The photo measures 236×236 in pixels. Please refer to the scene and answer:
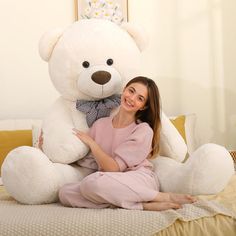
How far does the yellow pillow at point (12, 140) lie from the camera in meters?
2.12

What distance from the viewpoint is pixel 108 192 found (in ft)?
4.27

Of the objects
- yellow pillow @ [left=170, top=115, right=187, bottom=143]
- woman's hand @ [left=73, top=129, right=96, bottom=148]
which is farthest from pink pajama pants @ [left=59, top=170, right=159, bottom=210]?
yellow pillow @ [left=170, top=115, right=187, bottom=143]

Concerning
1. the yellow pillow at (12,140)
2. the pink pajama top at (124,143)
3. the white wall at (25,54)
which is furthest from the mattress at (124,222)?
the white wall at (25,54)

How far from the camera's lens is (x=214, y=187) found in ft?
4.73

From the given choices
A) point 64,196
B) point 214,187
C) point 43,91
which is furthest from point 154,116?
point 43,91

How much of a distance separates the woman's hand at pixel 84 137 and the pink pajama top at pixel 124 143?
0.11 feet

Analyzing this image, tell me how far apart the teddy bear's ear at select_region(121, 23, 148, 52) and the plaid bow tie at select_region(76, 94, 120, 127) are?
0.29 meters

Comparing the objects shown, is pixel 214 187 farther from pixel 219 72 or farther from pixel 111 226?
pixel 219 72

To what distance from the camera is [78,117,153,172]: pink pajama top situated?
1494 mm

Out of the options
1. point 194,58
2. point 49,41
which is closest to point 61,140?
point 49,41

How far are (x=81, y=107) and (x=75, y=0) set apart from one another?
3.97ft

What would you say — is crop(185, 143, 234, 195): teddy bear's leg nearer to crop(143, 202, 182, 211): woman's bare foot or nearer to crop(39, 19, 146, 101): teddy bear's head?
crop(143, 202, 182, 211): woman's bare foot

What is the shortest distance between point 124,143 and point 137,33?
56cm

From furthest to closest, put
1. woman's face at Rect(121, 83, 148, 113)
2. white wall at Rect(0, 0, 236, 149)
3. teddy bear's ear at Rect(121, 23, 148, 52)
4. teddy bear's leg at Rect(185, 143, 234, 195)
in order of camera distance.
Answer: white wall at Rect(0, 0, 236, 149) → teddy bear's ear at Rect(121, 23, 148, 52) → woman's face at Rect(121, 83, 148, 113) → teddy bear's leg at Rect(185, 143, 234, 195)
